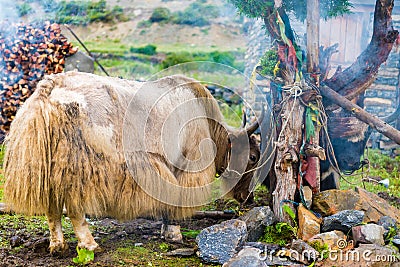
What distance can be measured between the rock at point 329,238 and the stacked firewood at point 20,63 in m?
6.07

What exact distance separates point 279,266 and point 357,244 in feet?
2.42

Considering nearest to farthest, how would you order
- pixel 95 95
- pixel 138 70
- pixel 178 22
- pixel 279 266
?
pixel 279 266 → pixel 95 95 → pixel 138 70 → pixel 178 22

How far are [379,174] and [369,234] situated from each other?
4.41m

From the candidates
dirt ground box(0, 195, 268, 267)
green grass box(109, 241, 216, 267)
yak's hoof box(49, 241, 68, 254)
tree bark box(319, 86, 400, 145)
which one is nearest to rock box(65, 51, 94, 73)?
dirt ground box(0, 195, 268, 267)

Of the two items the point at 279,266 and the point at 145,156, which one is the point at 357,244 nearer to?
the point at 279,266

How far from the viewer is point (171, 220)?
521 centimetres

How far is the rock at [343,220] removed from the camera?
463cm

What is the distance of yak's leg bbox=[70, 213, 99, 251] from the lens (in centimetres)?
455

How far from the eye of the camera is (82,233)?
15.1 feet

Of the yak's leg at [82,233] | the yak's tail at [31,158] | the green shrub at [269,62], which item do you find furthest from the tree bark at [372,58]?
the yak's tail at [31,158]

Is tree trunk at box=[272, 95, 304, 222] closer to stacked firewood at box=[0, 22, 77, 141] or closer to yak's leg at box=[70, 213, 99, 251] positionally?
yak's leg at box=[70, 213, 99, 251]

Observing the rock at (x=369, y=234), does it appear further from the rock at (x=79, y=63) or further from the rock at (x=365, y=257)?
the rock at (x=79, y=63)

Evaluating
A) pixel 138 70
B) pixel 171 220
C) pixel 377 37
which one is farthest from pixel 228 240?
pixel 138 70

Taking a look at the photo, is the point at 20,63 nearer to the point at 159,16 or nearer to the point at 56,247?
the point at 56,247
